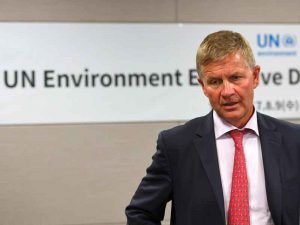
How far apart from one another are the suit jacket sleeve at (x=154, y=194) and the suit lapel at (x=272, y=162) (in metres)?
0.28

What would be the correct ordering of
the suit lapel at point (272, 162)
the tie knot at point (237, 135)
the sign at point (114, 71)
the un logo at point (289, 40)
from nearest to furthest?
the suit lapel at point (272, 162)
the tie knot at point (237, 135)
the sign at point (114, 71)
the un logo at point (289, 40)

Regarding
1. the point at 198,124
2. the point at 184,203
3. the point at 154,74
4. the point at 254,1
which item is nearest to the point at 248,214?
the point at 184,203

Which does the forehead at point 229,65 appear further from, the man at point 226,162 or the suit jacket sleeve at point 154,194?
the suit jacket sleeve at point 154,194

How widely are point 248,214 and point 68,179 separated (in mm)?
2017

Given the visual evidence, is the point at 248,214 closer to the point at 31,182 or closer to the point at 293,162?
the point at 293,162

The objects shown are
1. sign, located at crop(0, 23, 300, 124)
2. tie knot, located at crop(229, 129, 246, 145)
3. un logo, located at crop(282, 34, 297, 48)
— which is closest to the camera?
tie knot, located at crop(229, 129, 246, 145)

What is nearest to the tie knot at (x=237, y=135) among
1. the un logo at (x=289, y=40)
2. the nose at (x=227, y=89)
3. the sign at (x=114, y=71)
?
the nose at (x=227, y=89)

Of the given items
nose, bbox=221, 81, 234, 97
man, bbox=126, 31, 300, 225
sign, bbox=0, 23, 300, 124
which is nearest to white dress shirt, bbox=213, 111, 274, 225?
man, bbox=126, 31, 300, 225

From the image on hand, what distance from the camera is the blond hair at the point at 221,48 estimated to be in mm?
1424

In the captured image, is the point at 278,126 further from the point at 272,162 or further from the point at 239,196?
the point at 239,196

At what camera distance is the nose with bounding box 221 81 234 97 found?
1.42m

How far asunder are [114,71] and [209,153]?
188cm

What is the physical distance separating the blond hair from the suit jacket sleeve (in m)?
0.27

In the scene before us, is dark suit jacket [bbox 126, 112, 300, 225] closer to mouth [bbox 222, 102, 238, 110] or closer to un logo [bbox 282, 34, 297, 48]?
mouth [bbox 222, 102, 238, 110]
